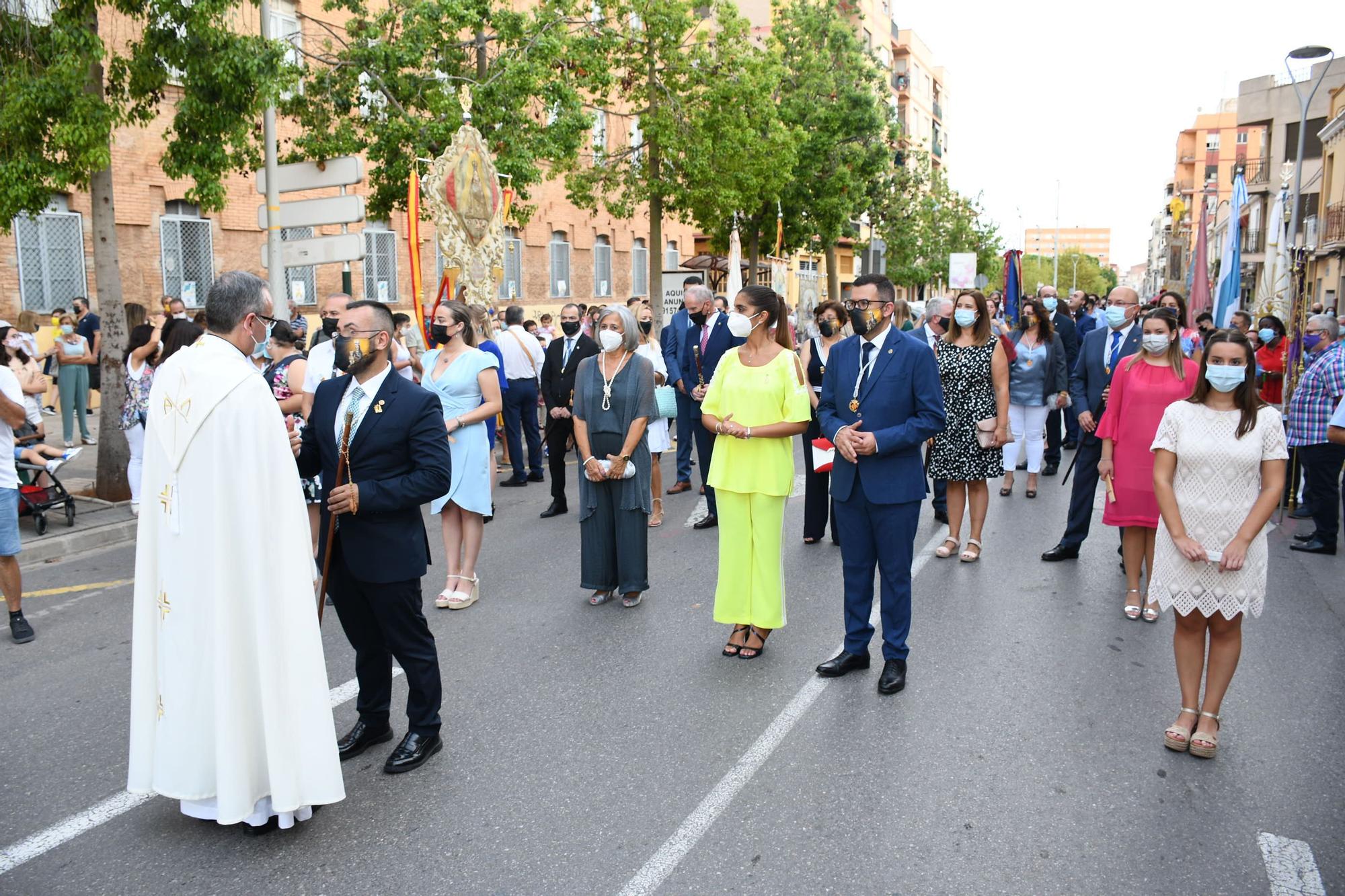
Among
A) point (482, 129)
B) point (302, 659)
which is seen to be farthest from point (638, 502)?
point (482, 129)

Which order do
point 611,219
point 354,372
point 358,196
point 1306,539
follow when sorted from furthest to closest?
point 611,219 → point 358,196 → point 1306,539 → point 354,372

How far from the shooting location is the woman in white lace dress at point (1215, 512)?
15.1ft

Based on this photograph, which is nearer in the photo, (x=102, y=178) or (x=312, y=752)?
(x=312, y=752)

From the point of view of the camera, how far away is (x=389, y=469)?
4.46 m

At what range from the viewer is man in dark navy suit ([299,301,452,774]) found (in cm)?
443

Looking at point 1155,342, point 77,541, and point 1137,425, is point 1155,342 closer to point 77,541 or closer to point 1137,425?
point 1137,425

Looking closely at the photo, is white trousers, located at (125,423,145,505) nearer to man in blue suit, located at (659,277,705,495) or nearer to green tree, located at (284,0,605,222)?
man in blue suit, located at (659,277,705,495)

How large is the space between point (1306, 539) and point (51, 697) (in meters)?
9.28

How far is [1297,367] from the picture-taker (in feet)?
36.9

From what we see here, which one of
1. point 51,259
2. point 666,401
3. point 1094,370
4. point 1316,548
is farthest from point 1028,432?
point 51,259

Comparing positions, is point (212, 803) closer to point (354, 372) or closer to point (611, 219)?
point (354, 372)

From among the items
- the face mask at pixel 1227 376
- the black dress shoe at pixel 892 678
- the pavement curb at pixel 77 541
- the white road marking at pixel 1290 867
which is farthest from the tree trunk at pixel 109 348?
the white road marking at pixel 1290 867

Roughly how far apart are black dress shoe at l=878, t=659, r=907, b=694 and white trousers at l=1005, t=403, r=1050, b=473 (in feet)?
20.1

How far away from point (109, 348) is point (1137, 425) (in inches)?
373
